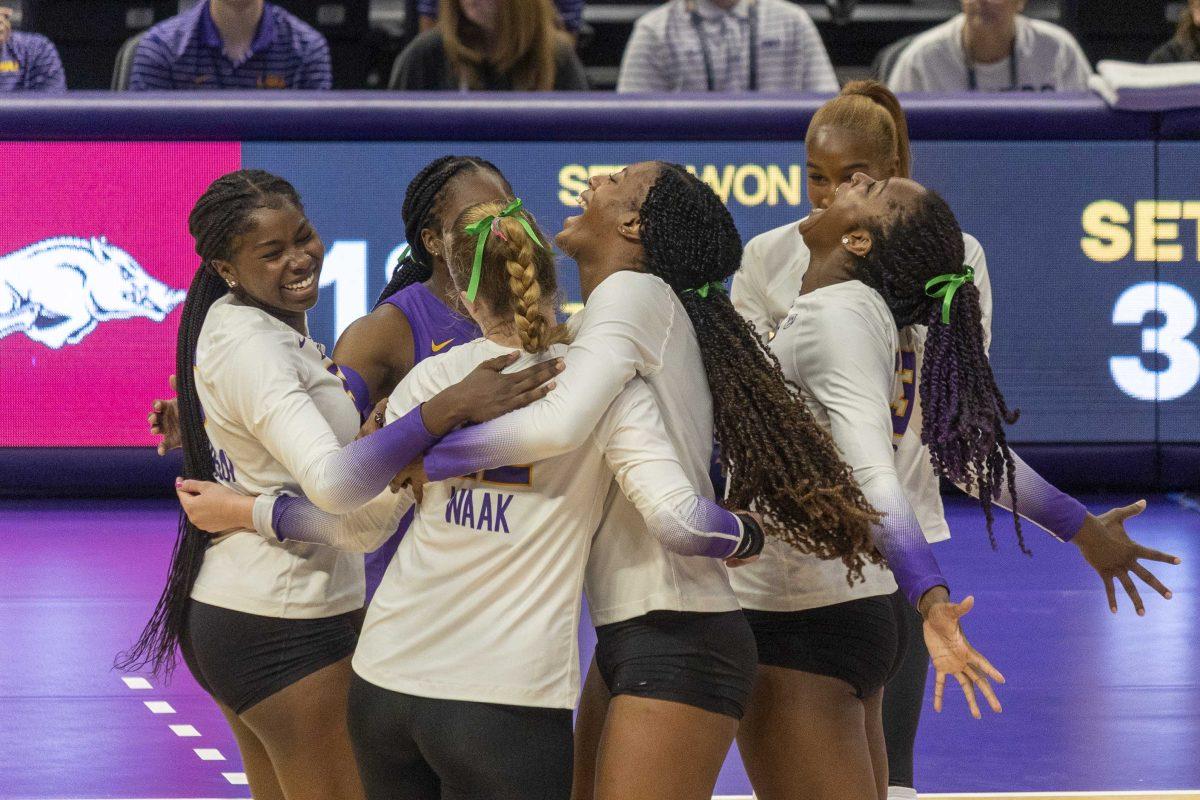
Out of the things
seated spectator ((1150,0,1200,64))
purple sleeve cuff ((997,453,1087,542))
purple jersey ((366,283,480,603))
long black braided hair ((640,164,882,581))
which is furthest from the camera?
seated spectator ((1150,0,1200,64))

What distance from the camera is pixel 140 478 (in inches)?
285

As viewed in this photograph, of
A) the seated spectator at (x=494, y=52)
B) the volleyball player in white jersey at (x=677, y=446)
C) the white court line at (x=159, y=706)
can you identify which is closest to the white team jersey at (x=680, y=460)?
the volleyball player in white jersey at (x=677, y=446)

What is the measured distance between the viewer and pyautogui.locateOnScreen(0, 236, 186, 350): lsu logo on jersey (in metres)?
7.02

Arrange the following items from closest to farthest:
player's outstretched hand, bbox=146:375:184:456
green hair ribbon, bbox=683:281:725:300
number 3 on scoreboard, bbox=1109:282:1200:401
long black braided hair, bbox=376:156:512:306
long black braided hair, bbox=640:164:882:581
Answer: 1. long black braided hair, bbox=640:164:882:581
2. green hair ribbon, bbox=683:281:725:300
3. player's outstretched hand, bbox=146:375:184:456
4. long black braided hair, bbox=376:156:512:306
5. number 3 on scoreboard, bbox=1109:282:1200:401

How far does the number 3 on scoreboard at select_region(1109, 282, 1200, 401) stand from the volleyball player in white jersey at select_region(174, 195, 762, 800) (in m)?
5.04

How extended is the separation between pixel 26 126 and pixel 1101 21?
586 centimetres

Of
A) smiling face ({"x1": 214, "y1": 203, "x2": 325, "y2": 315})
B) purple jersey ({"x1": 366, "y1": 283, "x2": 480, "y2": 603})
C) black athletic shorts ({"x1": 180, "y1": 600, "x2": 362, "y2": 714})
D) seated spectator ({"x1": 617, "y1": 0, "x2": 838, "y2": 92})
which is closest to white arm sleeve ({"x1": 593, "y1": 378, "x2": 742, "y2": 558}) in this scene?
black athletic shorts ({"x1": 180, "y1": 600, "x2": 362, "y2": 714})

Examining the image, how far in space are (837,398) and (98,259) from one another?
198 inches

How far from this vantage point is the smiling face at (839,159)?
3.62 meters

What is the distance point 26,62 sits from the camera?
7.89 metres

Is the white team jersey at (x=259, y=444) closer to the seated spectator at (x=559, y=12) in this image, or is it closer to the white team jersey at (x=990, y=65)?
the white team jersey at (x=990, y=65)

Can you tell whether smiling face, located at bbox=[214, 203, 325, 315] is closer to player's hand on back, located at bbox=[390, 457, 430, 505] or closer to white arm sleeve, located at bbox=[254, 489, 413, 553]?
white arm sleeve, located at bbox=[254, 489, 413, 553]

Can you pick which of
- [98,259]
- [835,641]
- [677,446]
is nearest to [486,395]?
[677,446]

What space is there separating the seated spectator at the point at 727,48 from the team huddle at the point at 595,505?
4634 mm
